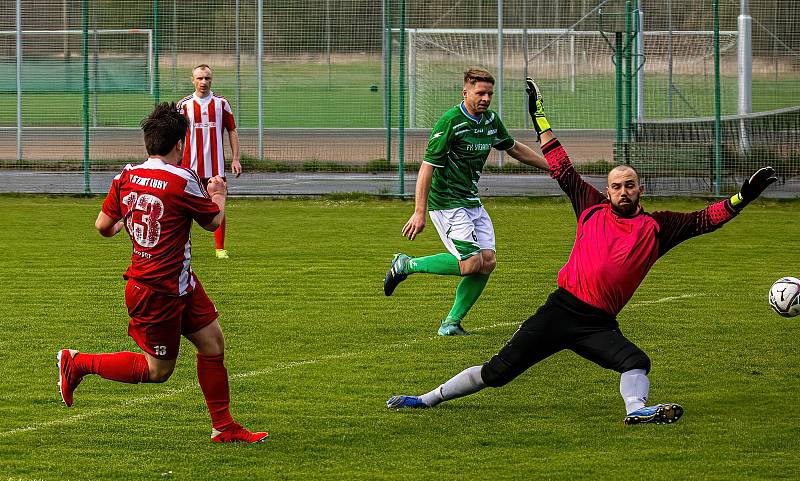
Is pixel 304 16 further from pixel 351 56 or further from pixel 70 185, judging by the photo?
pixel 70 185

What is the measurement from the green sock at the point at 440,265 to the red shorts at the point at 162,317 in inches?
140

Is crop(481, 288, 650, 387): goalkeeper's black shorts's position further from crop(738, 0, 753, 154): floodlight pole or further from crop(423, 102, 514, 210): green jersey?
crop(738, 0, 753, 154): floodlight pole

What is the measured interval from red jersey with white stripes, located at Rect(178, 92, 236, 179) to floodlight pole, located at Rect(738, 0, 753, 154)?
940 centimetres

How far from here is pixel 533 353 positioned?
6.94m

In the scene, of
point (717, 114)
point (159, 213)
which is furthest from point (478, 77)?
point (717, 114)

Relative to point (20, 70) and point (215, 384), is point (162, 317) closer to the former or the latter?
point (215, 384)

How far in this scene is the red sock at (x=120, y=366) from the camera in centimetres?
659

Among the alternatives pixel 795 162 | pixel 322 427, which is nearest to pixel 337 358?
pixel 322 427

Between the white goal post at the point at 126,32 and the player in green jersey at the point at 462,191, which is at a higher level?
the white goal post at the point at 126,32

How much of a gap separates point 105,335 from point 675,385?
4263 millimetres

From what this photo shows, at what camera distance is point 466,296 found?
32.0ft

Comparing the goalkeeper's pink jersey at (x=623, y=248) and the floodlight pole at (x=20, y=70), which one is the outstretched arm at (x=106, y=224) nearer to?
the goalkeeper's pink jersey at (x=623, y=248)

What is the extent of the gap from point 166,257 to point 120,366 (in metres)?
0.70

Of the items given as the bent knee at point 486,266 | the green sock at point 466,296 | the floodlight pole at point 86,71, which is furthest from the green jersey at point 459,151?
the floodlight pole at point 86,71
